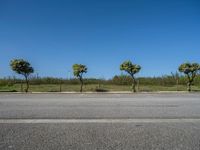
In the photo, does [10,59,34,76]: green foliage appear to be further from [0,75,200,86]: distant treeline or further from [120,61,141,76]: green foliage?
[0,75,200,86]: distant treeline

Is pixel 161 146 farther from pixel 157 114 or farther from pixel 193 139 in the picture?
pixel 157 114

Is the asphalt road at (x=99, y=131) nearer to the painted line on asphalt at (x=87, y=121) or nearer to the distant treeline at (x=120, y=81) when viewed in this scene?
the painted line on asphalt at (x=87, y=121)

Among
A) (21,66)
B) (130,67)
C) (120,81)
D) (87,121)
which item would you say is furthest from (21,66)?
(87,121)

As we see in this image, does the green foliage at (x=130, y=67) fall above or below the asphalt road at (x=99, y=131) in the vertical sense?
above

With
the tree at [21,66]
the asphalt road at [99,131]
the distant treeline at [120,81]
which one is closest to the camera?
the asphalt road at [99,131]

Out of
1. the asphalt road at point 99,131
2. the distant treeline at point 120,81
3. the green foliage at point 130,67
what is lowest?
the asphalt road at point 99,131

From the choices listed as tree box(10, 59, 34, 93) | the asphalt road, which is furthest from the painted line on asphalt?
tree box(10, 59, 34, 93)

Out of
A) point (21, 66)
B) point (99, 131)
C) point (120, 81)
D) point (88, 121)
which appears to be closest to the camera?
point (99, 131)

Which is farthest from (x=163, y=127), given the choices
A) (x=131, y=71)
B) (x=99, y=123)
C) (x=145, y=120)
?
(x=131, y=71)

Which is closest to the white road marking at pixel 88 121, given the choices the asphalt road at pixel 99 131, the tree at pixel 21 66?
the asphalt road at pixel 99 131

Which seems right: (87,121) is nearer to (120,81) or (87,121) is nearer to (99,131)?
(99,131)

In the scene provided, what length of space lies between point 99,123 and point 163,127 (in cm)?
152

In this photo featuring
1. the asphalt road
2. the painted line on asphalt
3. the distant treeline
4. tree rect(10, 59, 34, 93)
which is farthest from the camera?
the distant treeline

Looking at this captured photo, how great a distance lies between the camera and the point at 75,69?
1225 inches
